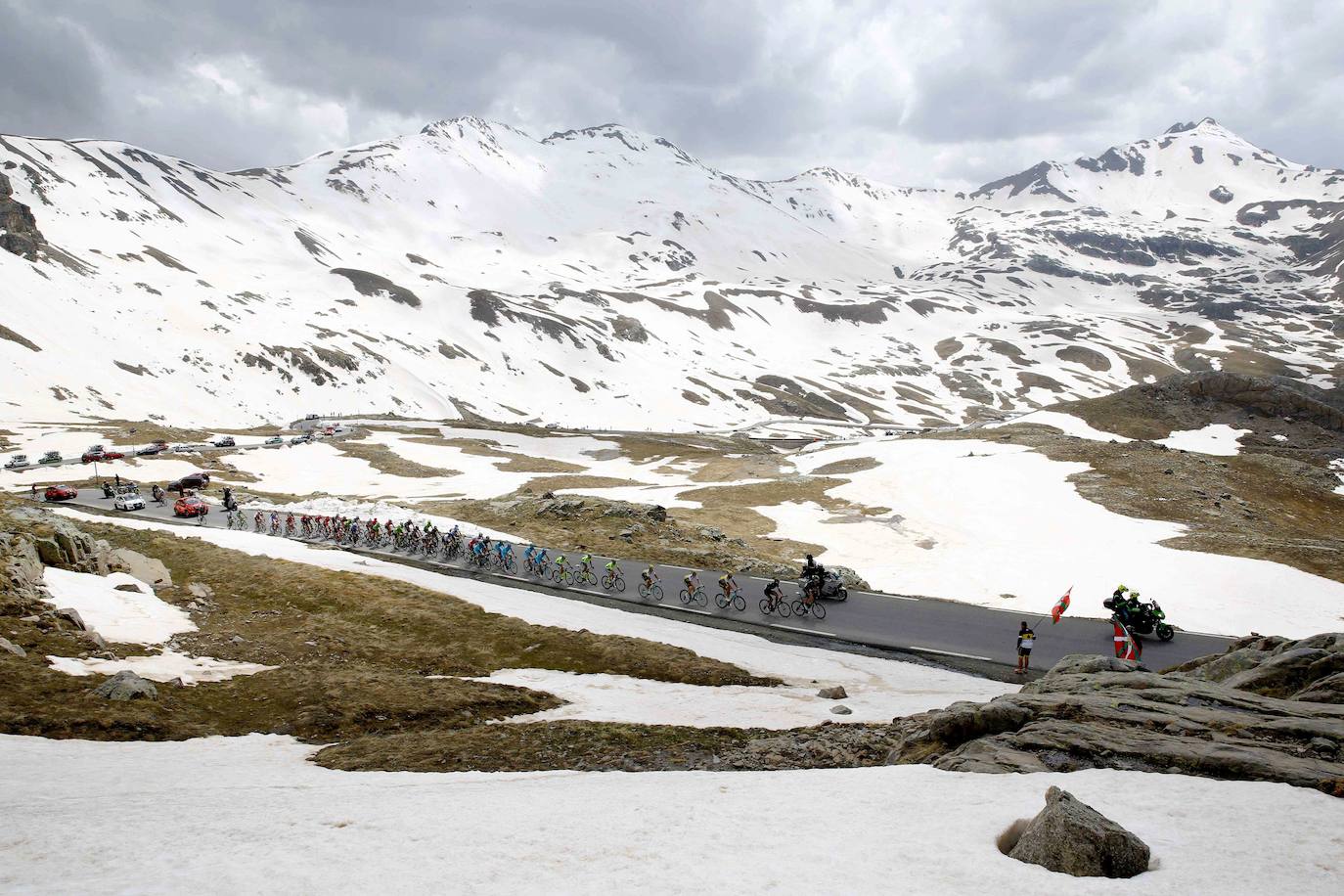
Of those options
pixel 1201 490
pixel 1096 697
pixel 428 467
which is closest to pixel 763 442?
pixel 428 467

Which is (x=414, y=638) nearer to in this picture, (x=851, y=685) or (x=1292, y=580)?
(x=851, y=685)

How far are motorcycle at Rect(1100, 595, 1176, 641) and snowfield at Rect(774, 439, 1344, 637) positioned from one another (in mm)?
3633

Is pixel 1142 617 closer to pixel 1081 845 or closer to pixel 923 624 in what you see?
pixel 923 624

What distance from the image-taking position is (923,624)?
1249 inches

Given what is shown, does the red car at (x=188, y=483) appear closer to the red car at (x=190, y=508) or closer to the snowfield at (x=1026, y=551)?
the red car at (x=190, y=508)

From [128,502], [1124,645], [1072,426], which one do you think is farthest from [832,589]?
[1072,426]

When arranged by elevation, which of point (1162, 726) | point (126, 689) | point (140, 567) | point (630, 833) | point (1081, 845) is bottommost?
point (126, 689)

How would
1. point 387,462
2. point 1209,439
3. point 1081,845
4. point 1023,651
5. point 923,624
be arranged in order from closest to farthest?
1. point 1081,845
2. point 1023,651
3. point 923,624
4. point 387,462
5. point 1209,439

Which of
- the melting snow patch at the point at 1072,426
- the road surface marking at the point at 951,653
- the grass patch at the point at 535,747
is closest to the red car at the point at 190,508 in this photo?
the grass patch at the point at 535,747

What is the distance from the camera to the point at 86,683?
16656 mm

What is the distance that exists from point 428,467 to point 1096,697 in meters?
82.9

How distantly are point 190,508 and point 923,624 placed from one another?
174 ft

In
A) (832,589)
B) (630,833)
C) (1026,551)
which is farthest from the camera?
(1026,551)

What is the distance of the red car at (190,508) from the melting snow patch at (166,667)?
127 feet
